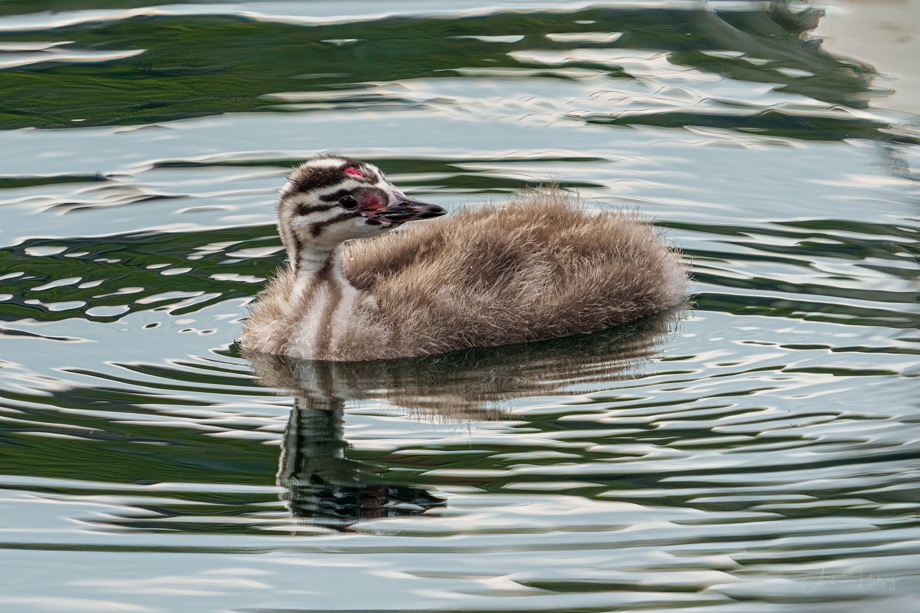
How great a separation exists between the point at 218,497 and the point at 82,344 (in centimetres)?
264

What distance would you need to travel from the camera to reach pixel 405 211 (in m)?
8.69

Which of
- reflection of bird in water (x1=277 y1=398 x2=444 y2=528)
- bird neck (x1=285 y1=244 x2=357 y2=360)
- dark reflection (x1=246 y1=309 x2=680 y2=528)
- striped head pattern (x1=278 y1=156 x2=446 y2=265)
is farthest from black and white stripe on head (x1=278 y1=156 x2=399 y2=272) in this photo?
reflection of bird in water (x1=277 y1=398 x2=444 y2=528)

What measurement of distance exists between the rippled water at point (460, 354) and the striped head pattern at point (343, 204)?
0.83m

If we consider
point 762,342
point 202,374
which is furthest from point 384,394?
point 762,342

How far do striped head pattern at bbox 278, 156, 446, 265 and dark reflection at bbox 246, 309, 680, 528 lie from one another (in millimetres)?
800

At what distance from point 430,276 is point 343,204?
2.31 feet

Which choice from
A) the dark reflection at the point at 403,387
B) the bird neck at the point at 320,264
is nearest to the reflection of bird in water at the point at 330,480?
the dark reflection at the point at 403,387

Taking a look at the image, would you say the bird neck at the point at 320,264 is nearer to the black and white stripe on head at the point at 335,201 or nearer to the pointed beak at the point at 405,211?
the black and white stripe on head at the point at 335,201

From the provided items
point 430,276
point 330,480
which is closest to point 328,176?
point 430,276

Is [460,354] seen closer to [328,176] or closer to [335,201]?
[335,201]

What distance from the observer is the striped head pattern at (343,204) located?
28.4 ft

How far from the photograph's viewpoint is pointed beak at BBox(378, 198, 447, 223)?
8.63 meters

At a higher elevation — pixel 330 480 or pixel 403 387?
pixel 403 387

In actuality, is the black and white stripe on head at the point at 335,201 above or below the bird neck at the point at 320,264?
above
